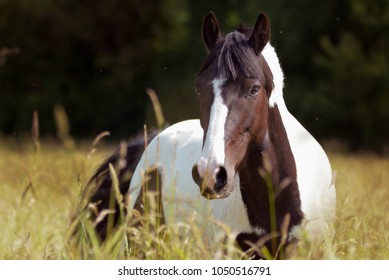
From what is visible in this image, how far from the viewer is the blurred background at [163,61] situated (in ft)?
29.1

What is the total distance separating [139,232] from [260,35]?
57.6 inches

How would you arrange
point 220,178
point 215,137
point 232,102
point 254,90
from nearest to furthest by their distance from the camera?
point 220,178 → point 215,137 → point 232,102 → point 254,90

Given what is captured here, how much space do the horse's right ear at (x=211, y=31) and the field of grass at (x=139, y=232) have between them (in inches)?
41.8

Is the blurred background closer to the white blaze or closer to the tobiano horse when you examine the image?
the tobiano horse

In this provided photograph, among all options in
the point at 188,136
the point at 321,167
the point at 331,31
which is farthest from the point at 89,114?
the point at 321,167

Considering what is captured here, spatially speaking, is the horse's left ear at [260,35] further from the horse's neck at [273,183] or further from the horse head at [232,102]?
the horse's neck at [273,183]

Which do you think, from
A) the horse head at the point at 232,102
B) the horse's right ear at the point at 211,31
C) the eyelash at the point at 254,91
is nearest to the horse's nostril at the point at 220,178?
the horse head at the point at 232,102

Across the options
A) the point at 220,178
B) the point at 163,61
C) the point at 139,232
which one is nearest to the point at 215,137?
the point at 220,178

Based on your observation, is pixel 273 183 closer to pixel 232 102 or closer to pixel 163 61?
pixel 232 102

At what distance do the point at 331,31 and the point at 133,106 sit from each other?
452 cm

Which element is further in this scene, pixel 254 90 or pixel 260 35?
pixel 260 35

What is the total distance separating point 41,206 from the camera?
6.84 metres

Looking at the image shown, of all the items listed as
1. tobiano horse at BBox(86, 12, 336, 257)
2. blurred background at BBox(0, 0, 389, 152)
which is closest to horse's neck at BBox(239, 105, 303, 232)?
tobiano horse at BBox(86, 12, 336, 257)

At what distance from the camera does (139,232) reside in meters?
3.71
